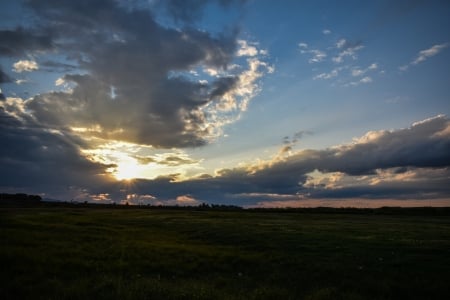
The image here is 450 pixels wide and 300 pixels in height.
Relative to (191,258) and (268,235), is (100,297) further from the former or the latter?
(268,235)

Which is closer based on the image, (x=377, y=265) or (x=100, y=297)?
(x=100, y=297)

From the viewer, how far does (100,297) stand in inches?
504

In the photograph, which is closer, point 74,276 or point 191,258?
point 74,276

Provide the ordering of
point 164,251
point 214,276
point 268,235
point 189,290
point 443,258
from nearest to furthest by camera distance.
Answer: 1. point 189,290
2. point 214,276
3. point 443,258
4. point 164,251
5. point 268,235

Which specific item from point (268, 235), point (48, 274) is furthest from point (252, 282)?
point (268, 235)

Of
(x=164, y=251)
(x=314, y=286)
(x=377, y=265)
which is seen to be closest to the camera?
(x=314, y=286)

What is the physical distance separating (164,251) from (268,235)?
15.4m

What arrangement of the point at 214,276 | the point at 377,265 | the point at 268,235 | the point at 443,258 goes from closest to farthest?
the point at 214,276
the point at 377,265
the point at 443,258
the point at 268,235

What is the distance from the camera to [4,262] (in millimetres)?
18031

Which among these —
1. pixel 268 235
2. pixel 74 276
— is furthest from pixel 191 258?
pixel 268 235

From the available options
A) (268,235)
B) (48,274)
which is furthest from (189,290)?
(268,235)

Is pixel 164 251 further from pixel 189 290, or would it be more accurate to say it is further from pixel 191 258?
pixel 189 290

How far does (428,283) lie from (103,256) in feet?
61.4

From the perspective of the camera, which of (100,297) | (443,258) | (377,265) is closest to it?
(100,297)
